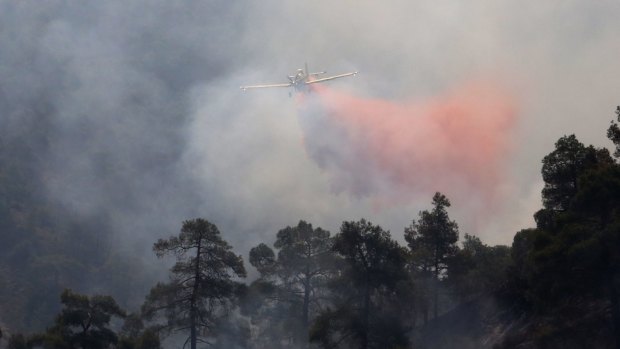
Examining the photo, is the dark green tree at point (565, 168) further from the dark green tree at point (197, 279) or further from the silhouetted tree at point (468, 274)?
the dark green tree at point (197, 279)

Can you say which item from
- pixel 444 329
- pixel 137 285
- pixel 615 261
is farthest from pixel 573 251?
pixel 137 285

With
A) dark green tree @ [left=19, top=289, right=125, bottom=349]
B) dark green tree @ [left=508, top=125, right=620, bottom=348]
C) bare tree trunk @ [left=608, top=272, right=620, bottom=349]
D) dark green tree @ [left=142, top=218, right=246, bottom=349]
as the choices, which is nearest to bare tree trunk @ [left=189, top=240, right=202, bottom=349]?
dark green tree @ [left=142, top=218, right=246, bottom=349]

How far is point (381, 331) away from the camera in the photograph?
59.8m

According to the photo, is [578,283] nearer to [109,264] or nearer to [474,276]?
[474,276]

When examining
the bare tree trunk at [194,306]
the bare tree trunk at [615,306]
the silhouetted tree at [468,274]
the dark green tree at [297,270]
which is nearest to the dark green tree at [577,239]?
the bare tree trunk at [615,306]

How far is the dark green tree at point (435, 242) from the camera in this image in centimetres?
7312

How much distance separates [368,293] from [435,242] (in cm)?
1562

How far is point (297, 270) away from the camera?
239ft

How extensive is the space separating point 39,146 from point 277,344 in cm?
13792

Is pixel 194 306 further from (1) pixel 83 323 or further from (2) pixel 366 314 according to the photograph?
(2) pixel 366 314

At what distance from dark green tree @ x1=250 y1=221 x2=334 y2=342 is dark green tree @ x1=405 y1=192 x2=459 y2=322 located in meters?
9.11

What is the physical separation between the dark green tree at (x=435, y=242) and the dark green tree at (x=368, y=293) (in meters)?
12.3

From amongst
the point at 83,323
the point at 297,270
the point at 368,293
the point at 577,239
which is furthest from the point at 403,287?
the point at 83,323

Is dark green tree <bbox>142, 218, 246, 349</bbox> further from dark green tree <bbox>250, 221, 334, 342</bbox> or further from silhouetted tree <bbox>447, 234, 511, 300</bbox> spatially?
silhouetted tree <bbox>447, 234, 511, 300</bbox>
